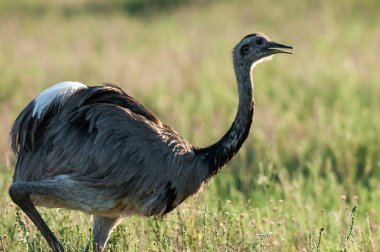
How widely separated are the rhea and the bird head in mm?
291

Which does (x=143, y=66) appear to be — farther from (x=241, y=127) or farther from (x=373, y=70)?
(x=241, y=127)

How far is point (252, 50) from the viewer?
5.48 metres

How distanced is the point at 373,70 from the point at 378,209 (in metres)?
4.24

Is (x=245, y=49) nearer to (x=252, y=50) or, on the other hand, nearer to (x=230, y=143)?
(x=252, y=50)

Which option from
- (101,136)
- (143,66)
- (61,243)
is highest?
(143,66)

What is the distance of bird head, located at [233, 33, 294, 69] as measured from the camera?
5.45 m

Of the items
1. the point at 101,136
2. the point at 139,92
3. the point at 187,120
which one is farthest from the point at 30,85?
the point at 101,136

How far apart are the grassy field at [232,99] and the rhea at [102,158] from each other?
173 mm

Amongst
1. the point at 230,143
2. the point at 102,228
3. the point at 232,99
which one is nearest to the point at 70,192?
the point at 102,228

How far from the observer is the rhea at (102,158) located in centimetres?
479

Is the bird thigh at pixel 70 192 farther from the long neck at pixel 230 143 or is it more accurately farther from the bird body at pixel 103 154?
the long neck at pixel 230 143

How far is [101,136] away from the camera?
4.89 m

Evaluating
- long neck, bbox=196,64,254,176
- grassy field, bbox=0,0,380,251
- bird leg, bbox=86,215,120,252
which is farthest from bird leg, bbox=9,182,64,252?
long neck, bbox=196,64,254,176

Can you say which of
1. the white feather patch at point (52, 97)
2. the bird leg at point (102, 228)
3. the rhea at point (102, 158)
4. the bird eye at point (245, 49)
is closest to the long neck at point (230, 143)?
the rhea at point (102, 158)
